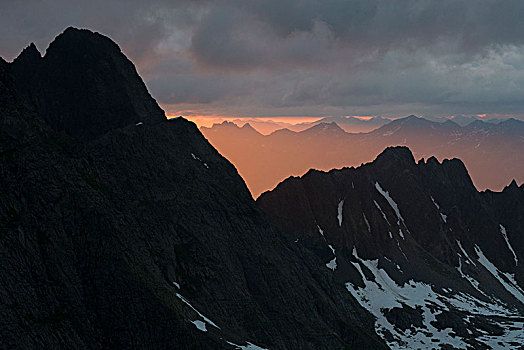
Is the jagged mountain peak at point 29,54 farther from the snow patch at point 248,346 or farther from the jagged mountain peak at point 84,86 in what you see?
the snow patch at point 248,346

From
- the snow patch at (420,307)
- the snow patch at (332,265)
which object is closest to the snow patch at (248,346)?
the snow patch at (420,307)

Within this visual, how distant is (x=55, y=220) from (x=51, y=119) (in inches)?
2039

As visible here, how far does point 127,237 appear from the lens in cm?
6800

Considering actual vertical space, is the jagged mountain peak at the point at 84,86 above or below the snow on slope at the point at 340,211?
above

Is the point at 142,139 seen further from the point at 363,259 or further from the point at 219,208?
the point at 363,259

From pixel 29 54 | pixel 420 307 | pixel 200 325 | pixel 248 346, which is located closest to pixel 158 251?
pixel 200 325

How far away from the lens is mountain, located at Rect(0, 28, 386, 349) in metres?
57.2

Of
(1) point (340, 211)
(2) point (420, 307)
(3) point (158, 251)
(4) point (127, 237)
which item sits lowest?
(2) point (420, 307)

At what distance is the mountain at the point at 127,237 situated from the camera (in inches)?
2250

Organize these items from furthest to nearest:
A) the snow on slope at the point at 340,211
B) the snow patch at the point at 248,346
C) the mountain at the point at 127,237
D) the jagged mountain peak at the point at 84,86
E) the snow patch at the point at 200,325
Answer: the snow on slope at the point at 340,211
the jagged mountain peak at the point at 84,86
the snow patch at the point at 248,346
the snow patch at the point at 200,325
the mountain at the point at 127,237

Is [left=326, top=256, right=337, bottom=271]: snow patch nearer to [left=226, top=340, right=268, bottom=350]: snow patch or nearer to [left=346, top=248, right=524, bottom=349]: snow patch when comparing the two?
[left=346, top=248, right=524, bottom=349]: snow patch

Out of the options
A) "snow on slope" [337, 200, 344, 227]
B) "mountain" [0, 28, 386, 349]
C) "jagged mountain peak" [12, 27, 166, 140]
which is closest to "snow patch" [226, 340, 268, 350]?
"mountain" [0, 28, 386, 349]

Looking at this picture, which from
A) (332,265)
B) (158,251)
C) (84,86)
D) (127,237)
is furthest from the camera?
(332,265)

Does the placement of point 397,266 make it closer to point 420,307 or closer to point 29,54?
point 420,307
